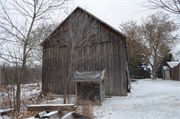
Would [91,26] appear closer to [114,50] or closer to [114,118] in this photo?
[114,50]

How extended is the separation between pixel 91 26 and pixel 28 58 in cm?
671

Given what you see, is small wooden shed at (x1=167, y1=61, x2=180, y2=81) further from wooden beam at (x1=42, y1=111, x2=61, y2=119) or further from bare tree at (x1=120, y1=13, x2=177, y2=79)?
wooden beam at (x1=42, y1=111, x2=61, y2=119)

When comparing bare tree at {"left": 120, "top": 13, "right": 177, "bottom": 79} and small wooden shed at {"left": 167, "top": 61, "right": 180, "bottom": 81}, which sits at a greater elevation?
bare tree at {"left": 120, "top": 13, "right": 177, "bottom": 79}

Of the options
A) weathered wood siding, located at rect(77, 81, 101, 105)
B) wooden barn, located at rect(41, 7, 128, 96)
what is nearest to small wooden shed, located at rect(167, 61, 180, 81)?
wooden barn, located at rect(41, 7, 128, 96)

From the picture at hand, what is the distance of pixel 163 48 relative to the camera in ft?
84.9

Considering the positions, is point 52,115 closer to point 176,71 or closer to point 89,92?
point 89,92

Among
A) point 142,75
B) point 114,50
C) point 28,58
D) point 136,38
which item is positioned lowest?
point 142,75

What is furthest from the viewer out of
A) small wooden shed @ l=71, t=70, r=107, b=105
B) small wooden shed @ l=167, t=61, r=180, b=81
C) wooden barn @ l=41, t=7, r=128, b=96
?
small wooden shed @ l=167, t=61, r=180, b=81

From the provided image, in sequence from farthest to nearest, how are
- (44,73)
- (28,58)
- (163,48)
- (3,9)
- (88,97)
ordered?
1. (163,48)
2. (44,73)
3. (88,97)
4. (28,58)
5. (3,9)

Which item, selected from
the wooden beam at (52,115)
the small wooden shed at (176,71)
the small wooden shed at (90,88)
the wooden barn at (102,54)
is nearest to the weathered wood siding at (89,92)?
the small wooden shed at (90,88)

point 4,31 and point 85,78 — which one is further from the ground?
point 4,31

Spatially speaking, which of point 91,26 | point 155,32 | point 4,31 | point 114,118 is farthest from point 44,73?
A: point 155,32

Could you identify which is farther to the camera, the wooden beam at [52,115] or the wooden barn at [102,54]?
the wooden barn at [102,54]

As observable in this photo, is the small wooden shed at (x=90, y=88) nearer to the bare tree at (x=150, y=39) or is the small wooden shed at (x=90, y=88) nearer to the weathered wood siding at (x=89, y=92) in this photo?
the weathered wood siding at (x=89, y=92)
